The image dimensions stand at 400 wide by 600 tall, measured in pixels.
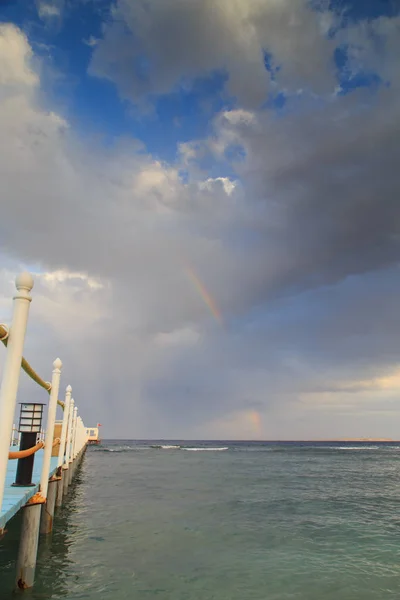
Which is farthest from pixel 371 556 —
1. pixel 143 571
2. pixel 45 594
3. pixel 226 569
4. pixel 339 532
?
pixel 45 594

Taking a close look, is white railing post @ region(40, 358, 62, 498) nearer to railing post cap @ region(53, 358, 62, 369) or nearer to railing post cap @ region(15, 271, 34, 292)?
railing post cap @ region(53, 358, 62, 369)

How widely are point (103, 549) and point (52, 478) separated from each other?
219 cm

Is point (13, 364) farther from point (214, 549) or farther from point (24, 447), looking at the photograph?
point (214, 549)

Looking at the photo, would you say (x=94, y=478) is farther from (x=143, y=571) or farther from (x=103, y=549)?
(x=143, y=571)

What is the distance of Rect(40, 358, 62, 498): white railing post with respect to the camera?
6.98 meters

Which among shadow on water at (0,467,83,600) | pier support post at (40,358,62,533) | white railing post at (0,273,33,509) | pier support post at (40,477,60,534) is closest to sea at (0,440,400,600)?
shadow on water at (0,467,83,600)

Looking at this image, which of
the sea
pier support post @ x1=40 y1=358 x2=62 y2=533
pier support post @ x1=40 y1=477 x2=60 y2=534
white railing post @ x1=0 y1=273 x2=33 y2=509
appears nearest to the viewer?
white railing post @ x1=0 y1=273 x2=33 y2=509

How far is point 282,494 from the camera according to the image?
20.5m

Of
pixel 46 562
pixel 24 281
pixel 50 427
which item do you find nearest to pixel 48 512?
pixel 46 562

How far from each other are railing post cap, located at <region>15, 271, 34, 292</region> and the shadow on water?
551cm

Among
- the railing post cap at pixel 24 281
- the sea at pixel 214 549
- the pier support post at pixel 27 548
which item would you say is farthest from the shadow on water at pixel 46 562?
the railing post cap at pixel 24 281

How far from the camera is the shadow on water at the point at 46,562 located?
686 centimetres

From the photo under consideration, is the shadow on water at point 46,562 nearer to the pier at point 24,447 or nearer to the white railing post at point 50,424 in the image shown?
the pier at point 24,447

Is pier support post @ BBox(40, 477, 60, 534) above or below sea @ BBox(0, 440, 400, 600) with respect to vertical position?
above
